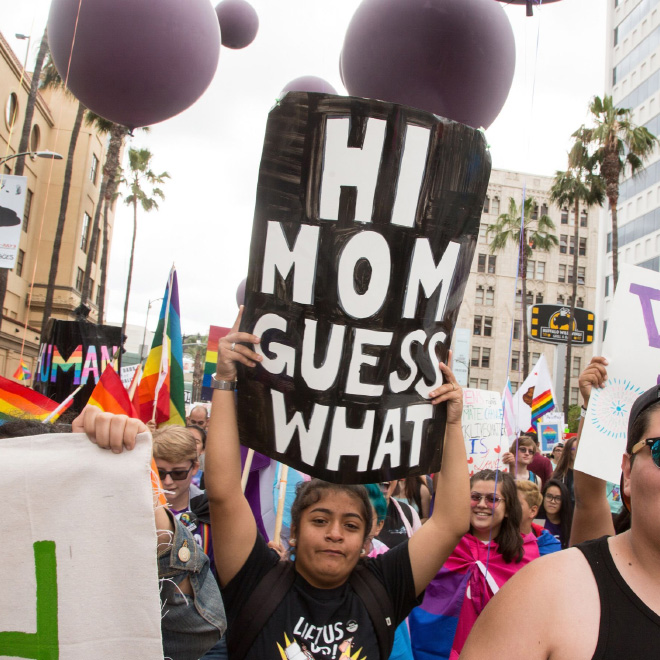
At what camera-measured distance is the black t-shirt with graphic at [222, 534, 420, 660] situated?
1.99 meters

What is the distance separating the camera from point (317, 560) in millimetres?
2113

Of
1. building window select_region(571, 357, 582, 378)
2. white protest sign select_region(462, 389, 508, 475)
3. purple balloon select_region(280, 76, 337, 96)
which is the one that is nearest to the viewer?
Result: purple balloon select_region(280, 76, 337, 96)

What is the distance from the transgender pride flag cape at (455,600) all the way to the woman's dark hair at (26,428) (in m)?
2.04

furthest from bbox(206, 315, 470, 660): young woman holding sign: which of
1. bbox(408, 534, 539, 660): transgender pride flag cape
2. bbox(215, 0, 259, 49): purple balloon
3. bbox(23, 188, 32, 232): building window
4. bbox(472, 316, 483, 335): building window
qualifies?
bbox(472, 316, 483, 335): building window

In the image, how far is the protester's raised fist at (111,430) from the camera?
162cm

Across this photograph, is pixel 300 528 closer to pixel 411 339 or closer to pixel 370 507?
pixel 370 507

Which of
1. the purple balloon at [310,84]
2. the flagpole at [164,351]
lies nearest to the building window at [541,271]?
the purple balloon at [310,84]

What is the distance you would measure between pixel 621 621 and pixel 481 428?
5.40m

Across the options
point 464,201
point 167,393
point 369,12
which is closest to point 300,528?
point 464,201

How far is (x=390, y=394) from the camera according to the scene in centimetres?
221

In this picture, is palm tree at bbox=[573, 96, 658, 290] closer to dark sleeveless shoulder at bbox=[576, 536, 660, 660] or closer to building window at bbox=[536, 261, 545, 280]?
dark sleeveless shoulder at bbox=[576, 536, 660, 660]

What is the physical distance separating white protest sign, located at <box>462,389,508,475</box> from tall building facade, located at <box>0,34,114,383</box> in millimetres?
18353

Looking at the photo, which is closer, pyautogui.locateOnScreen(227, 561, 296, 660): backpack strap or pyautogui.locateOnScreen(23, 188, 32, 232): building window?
pyautogui.locateOnScreen(227, 561, 296, 660): backpack strap

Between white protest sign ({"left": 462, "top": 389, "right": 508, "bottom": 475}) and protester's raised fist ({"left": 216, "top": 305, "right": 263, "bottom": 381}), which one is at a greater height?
protester's raised fist ({"left": 216, "top": 305, "right": 263, "bottom": 381})
